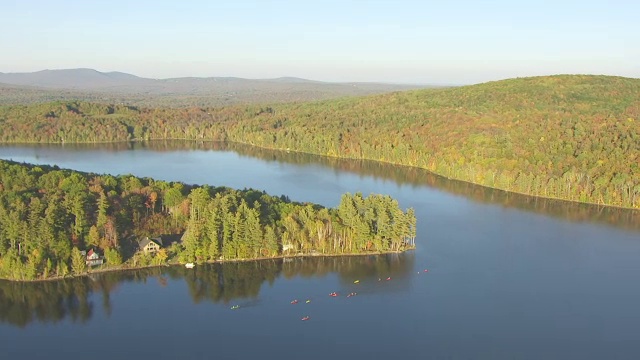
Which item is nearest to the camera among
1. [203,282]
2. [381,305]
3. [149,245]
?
[381,305]

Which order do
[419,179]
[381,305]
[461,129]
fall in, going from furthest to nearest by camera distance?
1. [461,129]
2. [419,179]
3. [381,305]

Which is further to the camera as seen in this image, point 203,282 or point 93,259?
point 93,259

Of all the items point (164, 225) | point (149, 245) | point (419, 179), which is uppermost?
point (419, 179)

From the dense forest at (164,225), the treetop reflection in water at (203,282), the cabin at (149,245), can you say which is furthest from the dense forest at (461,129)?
the cabin at (149,245)

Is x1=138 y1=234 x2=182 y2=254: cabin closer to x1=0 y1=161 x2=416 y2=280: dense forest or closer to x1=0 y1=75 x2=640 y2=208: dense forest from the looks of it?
x1=0 y1=161 x2=416 y2=280: dense forest

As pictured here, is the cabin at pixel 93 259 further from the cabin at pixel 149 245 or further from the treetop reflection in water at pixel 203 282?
the cabin at pixel 149 245

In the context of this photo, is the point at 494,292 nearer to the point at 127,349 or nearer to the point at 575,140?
the point at 127,349

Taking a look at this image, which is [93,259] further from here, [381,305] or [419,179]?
[419,179]

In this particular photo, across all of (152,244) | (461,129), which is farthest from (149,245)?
(461,129)
